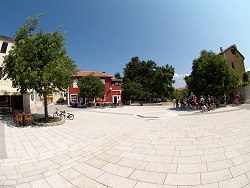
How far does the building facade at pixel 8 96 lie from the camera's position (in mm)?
15303

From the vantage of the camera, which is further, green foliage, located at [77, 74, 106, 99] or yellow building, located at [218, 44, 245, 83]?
yellow building, located at [218, 44, 245, 83]

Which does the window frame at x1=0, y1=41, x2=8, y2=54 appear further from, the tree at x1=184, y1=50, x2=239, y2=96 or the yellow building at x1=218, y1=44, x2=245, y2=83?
the yellow building at x1=218, y1=44, x2=245, y2=83

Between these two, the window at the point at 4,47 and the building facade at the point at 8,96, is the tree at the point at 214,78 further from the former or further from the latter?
the window at the point at 4,47

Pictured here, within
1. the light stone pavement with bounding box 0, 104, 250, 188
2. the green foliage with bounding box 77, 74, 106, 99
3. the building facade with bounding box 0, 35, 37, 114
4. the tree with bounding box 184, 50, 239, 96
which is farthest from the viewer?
the green foliage with bounding box 77, 74, 106, 99

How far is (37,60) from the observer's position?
11.2 meters

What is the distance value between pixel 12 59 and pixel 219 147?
14.8m

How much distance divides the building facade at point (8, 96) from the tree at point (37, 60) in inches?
170

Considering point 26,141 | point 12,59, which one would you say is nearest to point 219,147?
point 26,141

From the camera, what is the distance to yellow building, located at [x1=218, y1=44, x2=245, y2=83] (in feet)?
101

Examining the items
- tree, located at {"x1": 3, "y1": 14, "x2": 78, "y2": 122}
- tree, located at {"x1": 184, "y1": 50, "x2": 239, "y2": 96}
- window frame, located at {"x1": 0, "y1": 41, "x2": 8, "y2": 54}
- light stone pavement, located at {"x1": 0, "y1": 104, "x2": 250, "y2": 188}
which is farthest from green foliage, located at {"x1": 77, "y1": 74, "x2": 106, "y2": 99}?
light stone pavement, located at {"x1": 0, "y1": 104, "x2": 250, "y2": 188}

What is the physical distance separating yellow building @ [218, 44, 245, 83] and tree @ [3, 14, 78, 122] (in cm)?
3333

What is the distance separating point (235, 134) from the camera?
6.69 metres

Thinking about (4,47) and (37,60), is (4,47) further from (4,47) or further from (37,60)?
(37,60)

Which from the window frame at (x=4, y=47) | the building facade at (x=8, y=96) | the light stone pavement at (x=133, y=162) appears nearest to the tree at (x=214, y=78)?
the light stone pavement at (x=133, y=162)
